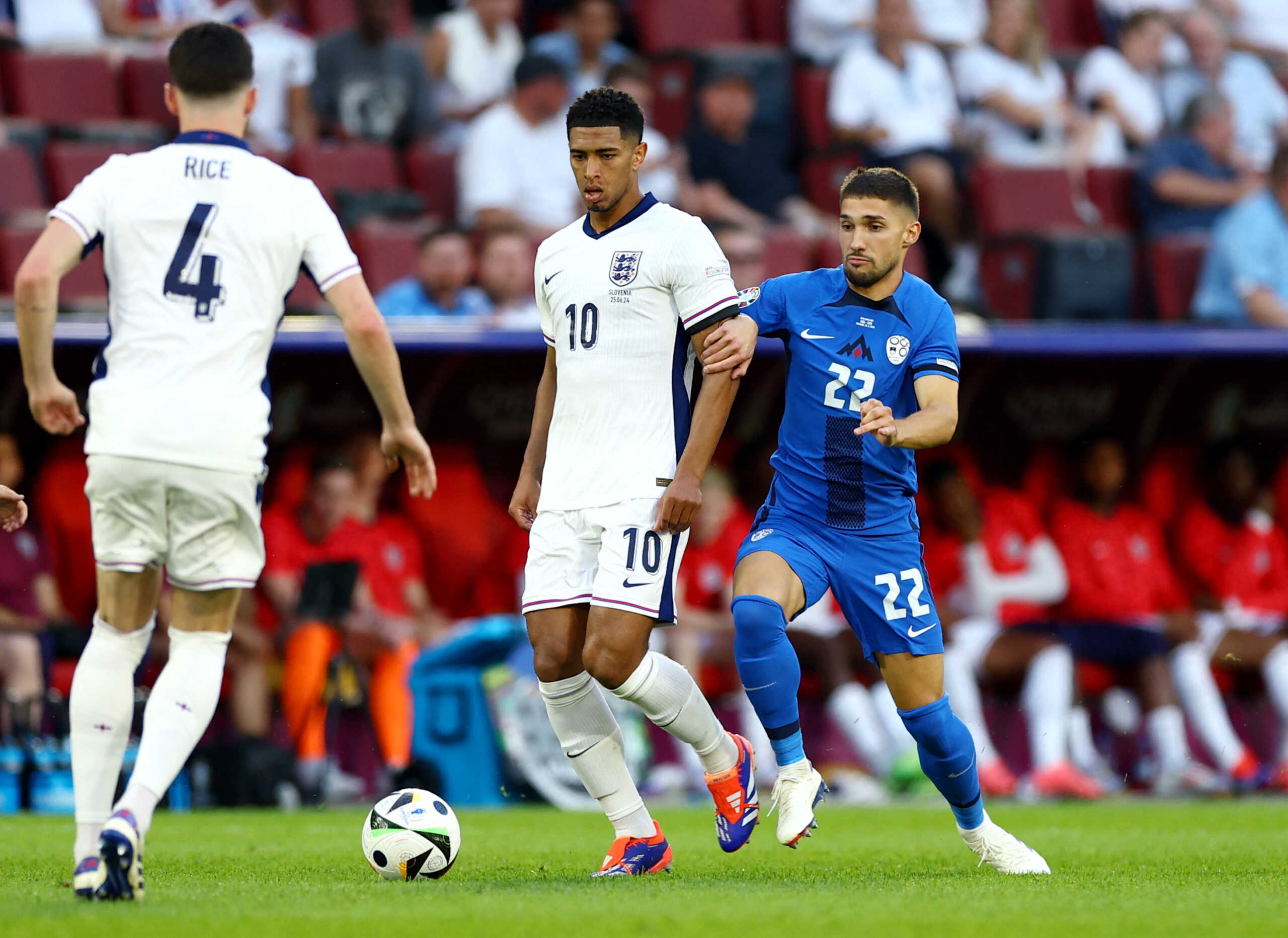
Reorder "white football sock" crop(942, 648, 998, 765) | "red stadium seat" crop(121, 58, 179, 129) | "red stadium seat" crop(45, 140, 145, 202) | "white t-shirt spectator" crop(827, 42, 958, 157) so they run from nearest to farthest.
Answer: "white football sock" crop(942, 648, 998, 765), "red stadium seat" crop(45, 140, 145, 202), "red stadium seat" crop(121, 58, 179, 129), "white t-shirt spectator" crop(827, 42, 958, 157)

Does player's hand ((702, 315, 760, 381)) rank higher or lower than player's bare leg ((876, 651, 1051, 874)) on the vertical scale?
higher

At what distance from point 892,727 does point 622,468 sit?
4.91 meters

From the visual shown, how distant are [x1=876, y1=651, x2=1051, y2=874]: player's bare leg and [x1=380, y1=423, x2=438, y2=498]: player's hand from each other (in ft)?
5.47

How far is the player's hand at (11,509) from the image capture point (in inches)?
198

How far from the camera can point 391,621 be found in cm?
959

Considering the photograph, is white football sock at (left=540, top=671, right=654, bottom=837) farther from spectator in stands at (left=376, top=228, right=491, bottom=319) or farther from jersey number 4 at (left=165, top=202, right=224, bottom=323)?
spectator in stands at (left=376, top=228, right=491, bottom=319)

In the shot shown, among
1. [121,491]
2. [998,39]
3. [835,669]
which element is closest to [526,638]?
[835,669]

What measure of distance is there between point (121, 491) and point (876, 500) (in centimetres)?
233

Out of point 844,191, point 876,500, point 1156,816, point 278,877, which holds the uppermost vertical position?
point 844,191

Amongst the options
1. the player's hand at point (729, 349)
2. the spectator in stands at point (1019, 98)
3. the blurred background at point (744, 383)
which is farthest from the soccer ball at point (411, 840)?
the spectator in stands at point (1019, 98)

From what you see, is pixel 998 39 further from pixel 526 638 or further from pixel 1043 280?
pixel 526 638

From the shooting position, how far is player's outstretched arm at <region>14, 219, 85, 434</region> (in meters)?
4.44

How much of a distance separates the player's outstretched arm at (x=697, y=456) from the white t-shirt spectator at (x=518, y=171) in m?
5.63

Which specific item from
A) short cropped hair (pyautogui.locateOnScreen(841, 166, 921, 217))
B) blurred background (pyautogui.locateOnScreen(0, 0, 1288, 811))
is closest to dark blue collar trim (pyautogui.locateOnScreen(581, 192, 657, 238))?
short cropped hair (pyautogui.locateOnScreen(841, 166, 921, 217))
